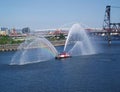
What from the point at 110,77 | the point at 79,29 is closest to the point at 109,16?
the point at 79,29

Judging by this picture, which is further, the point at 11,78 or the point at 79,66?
the point at 79,66

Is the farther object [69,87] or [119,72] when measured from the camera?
[119,72]

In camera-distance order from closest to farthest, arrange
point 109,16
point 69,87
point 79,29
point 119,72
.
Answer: point 69,87 → point 119,72 → point 79,29 → point 109,16

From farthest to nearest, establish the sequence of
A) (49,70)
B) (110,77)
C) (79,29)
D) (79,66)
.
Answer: (79,29) < (79,66) < (49,70) < (110,77)

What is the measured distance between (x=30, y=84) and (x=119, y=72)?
37.9ft

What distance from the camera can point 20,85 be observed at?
34844 millimetres

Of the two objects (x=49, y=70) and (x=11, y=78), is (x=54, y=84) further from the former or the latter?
(x=49, y=70)

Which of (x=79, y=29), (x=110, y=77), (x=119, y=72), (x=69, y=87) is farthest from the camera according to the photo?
(x=79, y=29)

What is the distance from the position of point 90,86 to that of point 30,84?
6044mm

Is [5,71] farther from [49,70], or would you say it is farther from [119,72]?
[119,72]

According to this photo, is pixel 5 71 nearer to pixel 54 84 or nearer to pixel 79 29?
pixel 54 84

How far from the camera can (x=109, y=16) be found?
125 m

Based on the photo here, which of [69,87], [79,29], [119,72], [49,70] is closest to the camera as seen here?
[69,87]

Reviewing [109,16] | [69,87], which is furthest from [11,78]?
[109,16]
